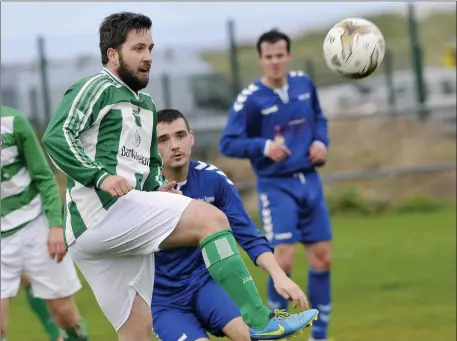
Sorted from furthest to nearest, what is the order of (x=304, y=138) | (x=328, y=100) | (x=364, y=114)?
(x=328, y=100) → (x=364, y=114) → (x=304, y=138)

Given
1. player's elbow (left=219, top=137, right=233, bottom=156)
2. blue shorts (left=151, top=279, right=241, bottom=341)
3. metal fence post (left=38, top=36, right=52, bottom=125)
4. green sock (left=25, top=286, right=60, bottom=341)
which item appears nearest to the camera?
blue shorts (left=151, top=279, right=241, bottom=341)

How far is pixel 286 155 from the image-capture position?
28.9 ft

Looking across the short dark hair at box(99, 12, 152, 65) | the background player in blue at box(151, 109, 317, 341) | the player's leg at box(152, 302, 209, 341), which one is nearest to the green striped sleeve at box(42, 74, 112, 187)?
the short dark hair at box(99, 12, 152, 65)

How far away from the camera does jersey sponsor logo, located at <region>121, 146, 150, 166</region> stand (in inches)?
223

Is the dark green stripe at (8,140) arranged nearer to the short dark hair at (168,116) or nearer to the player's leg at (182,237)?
the short dark hair at (168,116)

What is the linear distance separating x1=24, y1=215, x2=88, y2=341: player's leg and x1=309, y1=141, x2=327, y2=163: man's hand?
6.92ft

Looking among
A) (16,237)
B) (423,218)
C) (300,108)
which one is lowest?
(423,218)

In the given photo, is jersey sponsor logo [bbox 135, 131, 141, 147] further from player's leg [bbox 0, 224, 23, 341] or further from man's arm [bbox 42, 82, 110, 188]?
player's leg [bbox 0, 224, 23, 341]

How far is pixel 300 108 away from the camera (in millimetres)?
9039

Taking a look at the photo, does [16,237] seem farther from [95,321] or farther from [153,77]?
[153,77]

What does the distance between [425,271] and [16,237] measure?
5.62 metres

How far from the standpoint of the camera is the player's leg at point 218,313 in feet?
20.4

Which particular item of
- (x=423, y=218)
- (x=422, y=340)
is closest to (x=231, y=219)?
(x=422, y=340)

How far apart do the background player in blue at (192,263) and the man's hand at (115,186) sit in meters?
1.06
